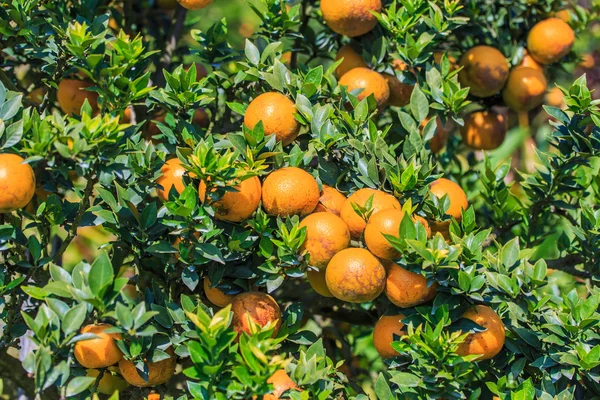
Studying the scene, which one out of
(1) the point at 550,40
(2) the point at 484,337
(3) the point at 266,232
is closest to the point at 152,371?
(3) the point at 266,232

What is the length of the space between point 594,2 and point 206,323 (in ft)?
3.98

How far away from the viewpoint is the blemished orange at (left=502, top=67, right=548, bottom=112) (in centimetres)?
144

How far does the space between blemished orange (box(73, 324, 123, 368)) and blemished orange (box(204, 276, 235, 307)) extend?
0.51 feet

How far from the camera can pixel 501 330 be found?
1009 millimetres

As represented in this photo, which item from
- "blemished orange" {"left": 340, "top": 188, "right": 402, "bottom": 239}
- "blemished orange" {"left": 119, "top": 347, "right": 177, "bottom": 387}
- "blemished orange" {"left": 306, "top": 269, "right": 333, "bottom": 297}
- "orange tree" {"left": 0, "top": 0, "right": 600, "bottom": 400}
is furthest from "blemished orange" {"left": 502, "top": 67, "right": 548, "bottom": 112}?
"blemished orange" {"left": 119, "top": 347, "right": 177, "bottom": 387}

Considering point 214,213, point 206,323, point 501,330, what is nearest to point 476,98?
point 501,330

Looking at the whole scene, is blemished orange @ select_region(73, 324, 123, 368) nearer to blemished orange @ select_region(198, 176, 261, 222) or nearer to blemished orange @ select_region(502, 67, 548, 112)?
blemished orange @ select_region(198, 176, 261, 222)

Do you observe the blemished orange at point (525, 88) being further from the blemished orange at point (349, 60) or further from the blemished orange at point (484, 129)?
the blemished orange at point (349, 60)

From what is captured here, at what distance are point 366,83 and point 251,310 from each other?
485mm

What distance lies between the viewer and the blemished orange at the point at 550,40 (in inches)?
57.2

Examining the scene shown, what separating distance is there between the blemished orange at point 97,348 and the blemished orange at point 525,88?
96 centimetres

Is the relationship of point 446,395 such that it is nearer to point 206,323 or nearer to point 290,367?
point 290,367

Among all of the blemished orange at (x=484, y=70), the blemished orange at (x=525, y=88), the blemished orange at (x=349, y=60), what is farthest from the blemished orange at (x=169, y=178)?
the blemished orange at (x=525, y=88)

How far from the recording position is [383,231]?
968mm
